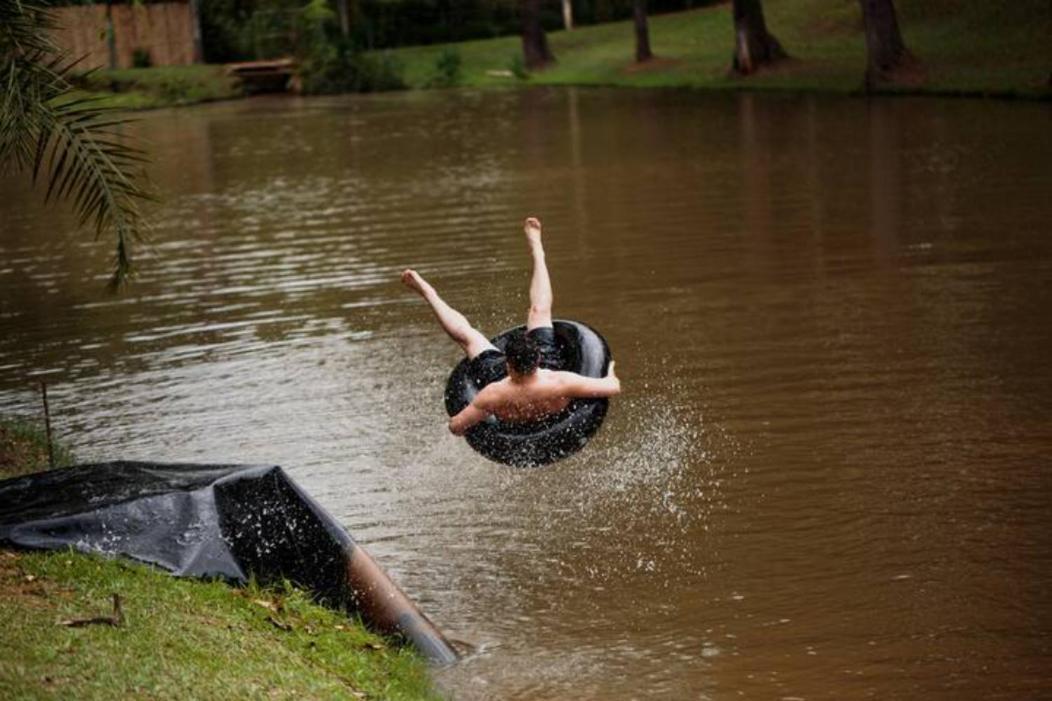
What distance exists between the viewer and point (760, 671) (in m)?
8.44

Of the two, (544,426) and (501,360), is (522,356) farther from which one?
(501,360)

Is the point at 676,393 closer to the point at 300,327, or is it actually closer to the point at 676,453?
the point at 676,453

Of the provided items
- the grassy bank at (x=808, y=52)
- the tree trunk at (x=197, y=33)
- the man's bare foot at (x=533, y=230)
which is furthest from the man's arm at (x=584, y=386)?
the tree trunk at (x=197, y=33)

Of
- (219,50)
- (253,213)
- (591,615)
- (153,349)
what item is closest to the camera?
(591,615)

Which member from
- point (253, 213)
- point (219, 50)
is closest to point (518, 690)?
point (253, 213)

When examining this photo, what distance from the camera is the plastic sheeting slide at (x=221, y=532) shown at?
819cm

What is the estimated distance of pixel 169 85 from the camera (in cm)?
5719

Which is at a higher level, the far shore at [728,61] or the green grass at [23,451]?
the far shore at [728,61]

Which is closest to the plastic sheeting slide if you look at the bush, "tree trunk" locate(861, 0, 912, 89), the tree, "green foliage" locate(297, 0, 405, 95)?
the tree

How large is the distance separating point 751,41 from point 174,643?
1649 inches

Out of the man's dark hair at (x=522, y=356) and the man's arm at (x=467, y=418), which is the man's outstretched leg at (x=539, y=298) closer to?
the man's dark hair at (x=522, y=356)

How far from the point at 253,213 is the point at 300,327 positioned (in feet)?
31.8

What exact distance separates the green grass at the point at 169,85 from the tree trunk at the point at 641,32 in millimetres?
14637

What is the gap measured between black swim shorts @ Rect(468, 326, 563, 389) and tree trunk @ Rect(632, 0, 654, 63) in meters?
41.9
